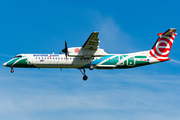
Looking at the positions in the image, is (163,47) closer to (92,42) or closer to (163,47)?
(163,47)

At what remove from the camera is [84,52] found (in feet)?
93.7

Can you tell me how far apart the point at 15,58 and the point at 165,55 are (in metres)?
17.3

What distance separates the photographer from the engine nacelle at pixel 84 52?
28.2m

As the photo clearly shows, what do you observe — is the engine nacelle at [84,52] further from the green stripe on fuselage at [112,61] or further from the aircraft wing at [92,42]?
the green stripe on fuselage at [112,61]

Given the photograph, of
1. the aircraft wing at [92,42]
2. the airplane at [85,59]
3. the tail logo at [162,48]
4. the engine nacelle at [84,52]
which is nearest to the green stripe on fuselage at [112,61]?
the airplane at [85,59]

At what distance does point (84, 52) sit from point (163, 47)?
9.42 m

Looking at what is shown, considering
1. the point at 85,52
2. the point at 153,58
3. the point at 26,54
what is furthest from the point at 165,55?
the point at 26,54

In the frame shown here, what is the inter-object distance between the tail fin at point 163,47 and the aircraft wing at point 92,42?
7.16m

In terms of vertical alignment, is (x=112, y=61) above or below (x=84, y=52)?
below

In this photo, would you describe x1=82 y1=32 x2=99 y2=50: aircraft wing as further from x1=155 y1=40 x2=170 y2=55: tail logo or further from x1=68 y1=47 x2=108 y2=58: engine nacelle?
x1=155 y1=40 x2=170 y2=55: tail logo

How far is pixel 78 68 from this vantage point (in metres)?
29.6

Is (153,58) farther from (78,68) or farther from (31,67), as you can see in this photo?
(31,67)

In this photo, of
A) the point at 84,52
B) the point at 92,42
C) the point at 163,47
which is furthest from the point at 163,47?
the point at 84,52

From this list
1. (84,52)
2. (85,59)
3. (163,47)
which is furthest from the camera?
(163,47)
